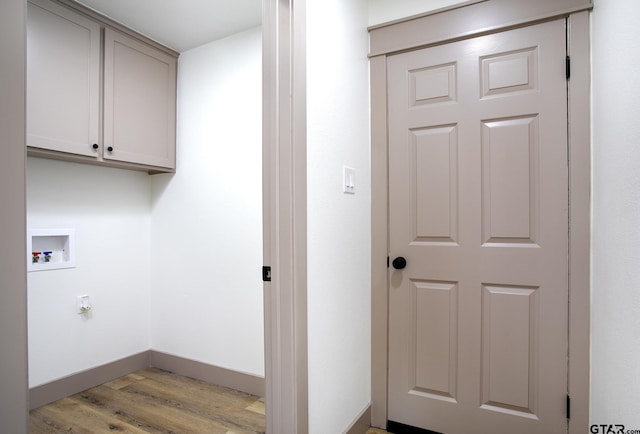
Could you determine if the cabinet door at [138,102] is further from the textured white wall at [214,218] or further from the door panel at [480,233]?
the door panel at [480,233]

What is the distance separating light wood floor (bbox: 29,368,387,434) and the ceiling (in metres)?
2.40

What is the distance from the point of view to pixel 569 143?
1.50 m

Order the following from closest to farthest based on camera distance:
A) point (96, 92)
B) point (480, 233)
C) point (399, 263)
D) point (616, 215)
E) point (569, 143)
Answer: point (616, 215), point (569, 143), point (480, 233), point (399, 263), point (96, 92)

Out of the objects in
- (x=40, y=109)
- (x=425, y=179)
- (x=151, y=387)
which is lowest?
(x=151, y=387)

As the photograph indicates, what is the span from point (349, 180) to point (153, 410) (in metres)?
1.78

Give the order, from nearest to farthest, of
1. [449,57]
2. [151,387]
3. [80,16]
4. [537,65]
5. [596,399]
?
[596,399]
[537,65]
[449,57]
[80,16]
[151,387]

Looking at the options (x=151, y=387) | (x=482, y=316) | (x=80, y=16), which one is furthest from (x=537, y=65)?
(x=151, y=387)

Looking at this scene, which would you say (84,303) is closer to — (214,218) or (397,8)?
(214,218)

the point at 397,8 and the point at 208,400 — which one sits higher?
the point at 397,8

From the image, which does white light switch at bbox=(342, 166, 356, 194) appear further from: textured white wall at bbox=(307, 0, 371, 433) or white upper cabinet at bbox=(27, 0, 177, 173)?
white upper cabinet at bbox=(27, 0, 177, 173)

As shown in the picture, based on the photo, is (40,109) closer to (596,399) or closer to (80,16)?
(80,16)

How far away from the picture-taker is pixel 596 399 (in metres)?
1.37

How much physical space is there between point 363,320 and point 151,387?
1.58m

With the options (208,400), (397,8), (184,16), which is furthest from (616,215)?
(184,16)
